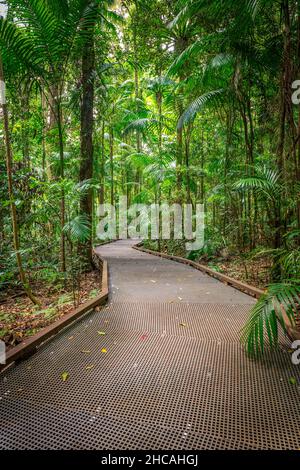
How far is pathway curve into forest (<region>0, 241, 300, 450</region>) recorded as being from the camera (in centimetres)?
148

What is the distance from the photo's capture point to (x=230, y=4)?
149 inches

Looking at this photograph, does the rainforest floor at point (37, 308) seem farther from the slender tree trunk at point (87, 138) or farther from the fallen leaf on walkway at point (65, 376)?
the fallen leaf on walkway at point (65, 376)

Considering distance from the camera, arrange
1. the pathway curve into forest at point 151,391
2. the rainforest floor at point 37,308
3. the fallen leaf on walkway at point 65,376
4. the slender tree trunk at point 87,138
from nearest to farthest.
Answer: the pathway curve into forest at point 151,391, the fallen leaf on walkway at point 65,376, the rainforest floor at point 37,308, the slender tree trunk at point 87,138

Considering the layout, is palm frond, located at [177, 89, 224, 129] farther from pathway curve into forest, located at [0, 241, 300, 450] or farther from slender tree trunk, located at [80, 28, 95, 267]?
pathway curve into forest, located at [0, 241, 300, 450]

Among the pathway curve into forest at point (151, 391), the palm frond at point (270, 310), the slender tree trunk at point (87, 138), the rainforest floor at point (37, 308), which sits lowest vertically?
the rainforest floor at point (37, 308)

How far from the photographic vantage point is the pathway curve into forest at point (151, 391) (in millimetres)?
1484

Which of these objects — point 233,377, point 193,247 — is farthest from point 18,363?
point 193,247

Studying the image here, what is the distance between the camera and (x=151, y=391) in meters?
1.86

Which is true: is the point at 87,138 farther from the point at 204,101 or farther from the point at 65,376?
the point at 65,376

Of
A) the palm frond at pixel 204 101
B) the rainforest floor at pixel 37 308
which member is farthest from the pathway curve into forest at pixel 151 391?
the palm frond at pixel 204 101
